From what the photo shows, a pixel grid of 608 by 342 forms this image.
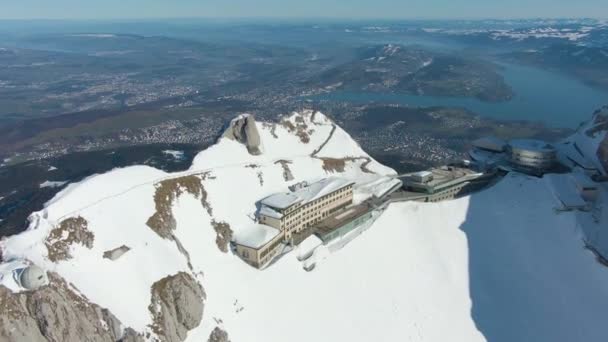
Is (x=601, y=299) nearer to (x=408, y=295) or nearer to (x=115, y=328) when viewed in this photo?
(x=408, y=295)

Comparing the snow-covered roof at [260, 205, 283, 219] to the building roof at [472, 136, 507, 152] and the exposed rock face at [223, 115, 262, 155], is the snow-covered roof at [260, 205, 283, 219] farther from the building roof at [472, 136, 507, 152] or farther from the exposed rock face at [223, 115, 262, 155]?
the building roof at [472, 136, 507, 152]

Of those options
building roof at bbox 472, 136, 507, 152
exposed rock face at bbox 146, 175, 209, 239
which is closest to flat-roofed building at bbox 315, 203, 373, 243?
exposed rock face at bbox 146, 175, 209, 239

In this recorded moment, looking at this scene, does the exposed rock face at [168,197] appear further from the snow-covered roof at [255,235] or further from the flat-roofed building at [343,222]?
the flat-roofed building at [343,222]

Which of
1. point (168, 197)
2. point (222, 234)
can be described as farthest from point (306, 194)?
point (168, 197)

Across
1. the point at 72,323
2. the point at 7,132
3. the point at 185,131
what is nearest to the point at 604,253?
the point at 72,323

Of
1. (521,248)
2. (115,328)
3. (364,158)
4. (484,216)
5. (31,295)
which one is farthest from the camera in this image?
(364,158)

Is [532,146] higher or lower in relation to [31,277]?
lower

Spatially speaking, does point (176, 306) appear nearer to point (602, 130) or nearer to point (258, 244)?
point (258, 244)
